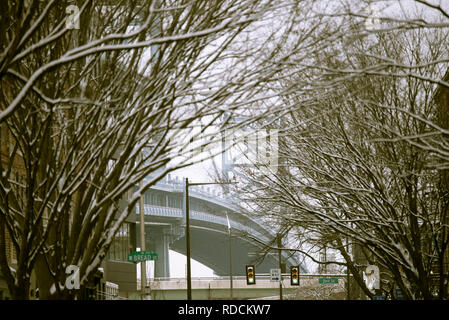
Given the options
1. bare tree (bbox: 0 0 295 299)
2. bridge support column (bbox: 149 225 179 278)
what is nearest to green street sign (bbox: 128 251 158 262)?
bare tree (bbox: 0 0 295 299)

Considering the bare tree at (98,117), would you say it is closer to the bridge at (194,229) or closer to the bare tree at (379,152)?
the bare tree at (379,152)

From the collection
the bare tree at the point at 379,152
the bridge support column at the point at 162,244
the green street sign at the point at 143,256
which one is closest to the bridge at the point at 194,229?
the bridge support column at the point at 162,244

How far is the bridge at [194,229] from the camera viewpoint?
290ft

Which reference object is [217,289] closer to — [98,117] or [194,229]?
[194,229]

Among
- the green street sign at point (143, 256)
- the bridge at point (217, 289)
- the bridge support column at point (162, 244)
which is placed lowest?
the bridge at point (217, 289)

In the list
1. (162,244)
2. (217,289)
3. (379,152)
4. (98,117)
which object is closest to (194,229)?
(162,244)

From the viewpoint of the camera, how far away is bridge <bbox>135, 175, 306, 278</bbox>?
290ft

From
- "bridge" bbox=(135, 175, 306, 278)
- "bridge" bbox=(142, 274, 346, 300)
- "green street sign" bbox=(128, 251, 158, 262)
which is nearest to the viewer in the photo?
"green street sign" bbox=(128, 251, 158, 262)

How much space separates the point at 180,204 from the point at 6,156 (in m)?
79.0

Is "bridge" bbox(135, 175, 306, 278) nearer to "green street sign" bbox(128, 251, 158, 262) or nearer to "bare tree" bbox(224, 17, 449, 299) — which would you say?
"green street sign" bbox(128, 251, 158, 262)

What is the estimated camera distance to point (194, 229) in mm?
95688
